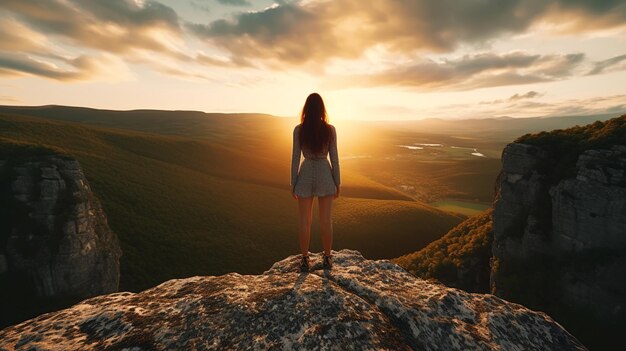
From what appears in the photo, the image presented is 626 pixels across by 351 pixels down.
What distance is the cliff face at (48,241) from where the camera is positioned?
108 feet

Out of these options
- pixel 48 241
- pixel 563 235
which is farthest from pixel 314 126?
pixel 48 241

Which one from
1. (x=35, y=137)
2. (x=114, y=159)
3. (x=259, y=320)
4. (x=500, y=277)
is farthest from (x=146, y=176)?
(x=259, y=320)

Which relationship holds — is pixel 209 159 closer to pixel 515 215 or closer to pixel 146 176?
pixel 146 176

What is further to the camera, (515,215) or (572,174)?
(515,215)

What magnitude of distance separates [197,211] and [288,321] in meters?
64.5

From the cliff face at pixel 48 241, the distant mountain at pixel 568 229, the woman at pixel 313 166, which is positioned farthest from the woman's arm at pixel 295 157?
the cliff face at pixel 48 241

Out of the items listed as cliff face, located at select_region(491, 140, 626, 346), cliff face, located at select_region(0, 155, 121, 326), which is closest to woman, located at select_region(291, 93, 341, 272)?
cliff face, located at select_region(491, 140, 626, 346)

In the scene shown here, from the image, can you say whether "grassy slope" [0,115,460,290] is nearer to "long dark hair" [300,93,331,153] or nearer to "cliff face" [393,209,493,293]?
"cliff face" [393,209,493,293]

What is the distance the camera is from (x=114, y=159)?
7562 cm

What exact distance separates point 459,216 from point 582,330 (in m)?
69.6

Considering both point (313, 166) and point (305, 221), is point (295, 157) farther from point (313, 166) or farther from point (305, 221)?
point (305, 221)

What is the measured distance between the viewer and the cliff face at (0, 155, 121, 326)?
33.0 metres

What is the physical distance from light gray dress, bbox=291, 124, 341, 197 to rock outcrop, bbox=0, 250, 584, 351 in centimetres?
228

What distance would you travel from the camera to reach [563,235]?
30.5 metres
